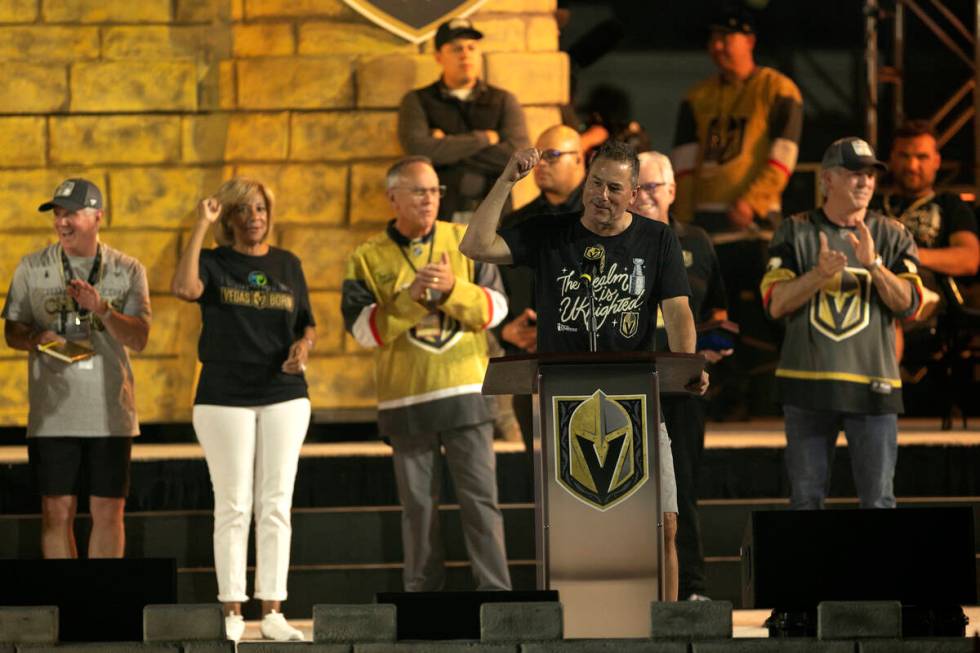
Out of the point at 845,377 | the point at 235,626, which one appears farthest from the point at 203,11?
the point at 845,377

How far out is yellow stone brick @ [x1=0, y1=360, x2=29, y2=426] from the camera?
25.2ft

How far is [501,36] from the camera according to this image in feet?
25.2

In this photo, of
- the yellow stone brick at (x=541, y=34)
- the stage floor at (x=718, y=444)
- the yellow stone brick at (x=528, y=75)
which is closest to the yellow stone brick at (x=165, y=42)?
the yellow stone brick at (x=528, y=75)

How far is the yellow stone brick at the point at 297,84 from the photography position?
303 inches

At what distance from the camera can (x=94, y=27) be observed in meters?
7.88

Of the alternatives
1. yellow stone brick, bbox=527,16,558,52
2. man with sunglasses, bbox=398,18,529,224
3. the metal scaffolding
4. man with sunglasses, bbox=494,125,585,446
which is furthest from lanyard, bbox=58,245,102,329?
the metal scaffolding

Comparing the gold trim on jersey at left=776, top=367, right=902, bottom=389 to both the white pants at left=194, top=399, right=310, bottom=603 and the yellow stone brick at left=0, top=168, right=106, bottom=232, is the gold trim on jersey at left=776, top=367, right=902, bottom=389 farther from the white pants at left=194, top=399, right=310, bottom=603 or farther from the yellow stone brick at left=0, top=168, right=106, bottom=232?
the yellow stone brick at left=0, top=168, right=106, bottom=232

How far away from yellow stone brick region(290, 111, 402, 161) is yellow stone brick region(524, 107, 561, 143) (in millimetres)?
628

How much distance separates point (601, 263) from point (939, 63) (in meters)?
5.71

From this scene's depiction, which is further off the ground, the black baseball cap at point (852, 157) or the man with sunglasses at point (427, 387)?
the black baseball cap at point (852, 157)

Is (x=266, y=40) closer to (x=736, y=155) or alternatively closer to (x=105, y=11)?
(x=105, y=11)

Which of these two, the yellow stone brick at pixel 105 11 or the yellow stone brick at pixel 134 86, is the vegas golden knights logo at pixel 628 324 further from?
the yellow stone brick at pixel 105 11

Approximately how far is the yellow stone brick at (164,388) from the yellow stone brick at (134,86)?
48.7 inches

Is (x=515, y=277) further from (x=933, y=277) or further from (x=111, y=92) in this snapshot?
(x=111, y=92)
